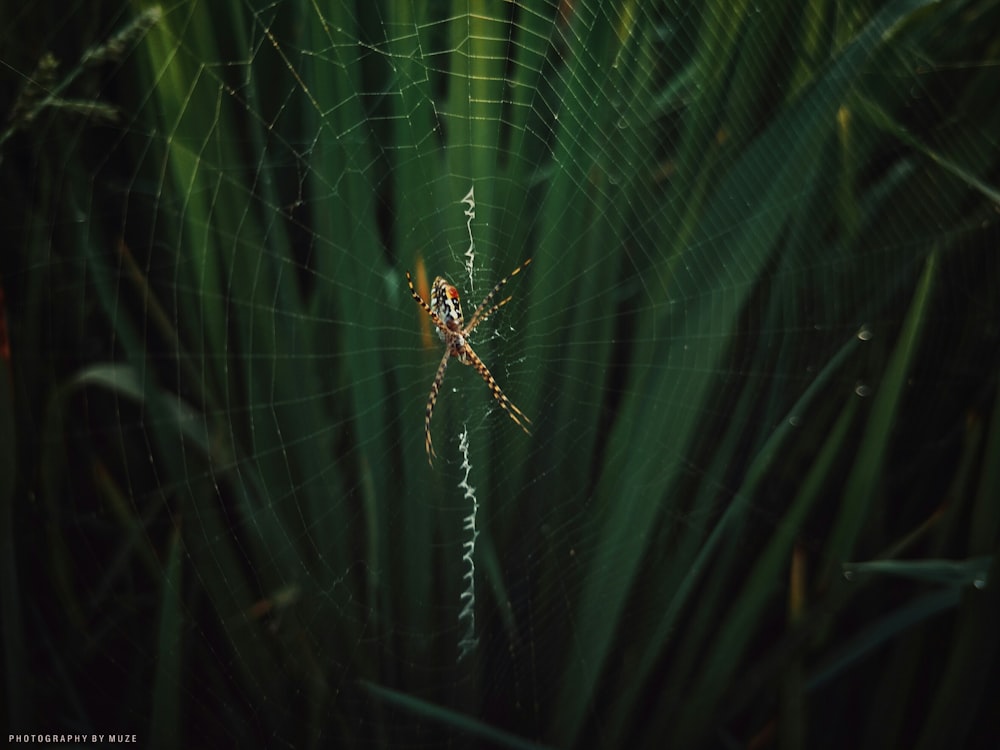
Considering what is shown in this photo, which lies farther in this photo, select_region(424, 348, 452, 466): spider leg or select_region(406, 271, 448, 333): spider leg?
select_region(406, 271, 448, 333): spider leg

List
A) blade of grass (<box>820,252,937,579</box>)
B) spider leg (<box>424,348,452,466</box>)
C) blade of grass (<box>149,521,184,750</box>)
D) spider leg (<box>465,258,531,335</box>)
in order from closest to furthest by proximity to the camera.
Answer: blade of grass (<box>149,521,184,750</box>), blade of grass (<box>820,252,937,579</box>), spider leg (<box>424,348,452,466</box>), spider leg (<box>465,258,531,335</box>)

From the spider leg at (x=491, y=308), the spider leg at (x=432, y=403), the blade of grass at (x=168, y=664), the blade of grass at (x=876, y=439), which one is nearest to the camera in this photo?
the blade of grass at (x=168, y=664)

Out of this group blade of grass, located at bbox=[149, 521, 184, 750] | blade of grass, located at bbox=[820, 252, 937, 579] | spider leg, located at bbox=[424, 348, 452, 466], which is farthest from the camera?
spider leg, located at bbox=[424, 348, 452, 466]

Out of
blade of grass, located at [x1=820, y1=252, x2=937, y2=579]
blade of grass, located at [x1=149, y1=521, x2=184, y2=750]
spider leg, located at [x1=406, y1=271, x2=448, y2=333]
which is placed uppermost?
spider leg, located at [x1=406, y1=271, x2=448, y2=333]

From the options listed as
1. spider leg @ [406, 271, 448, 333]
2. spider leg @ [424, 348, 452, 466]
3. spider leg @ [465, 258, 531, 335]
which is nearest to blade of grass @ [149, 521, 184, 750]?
spider leg @ [424, 348, 452, 466]

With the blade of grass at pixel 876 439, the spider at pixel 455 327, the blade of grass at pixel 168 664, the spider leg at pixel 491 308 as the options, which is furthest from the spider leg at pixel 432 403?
the blade of grass at pixel 876 439

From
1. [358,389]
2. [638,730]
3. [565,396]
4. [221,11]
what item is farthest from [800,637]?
[221,11]

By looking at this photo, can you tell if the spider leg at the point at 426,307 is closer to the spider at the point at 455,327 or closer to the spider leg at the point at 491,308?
the spider at the point at 455,327

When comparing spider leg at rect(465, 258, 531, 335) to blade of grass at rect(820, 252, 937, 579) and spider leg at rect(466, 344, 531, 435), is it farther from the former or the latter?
blade of grass at rect(820, 252, 937, 579)
